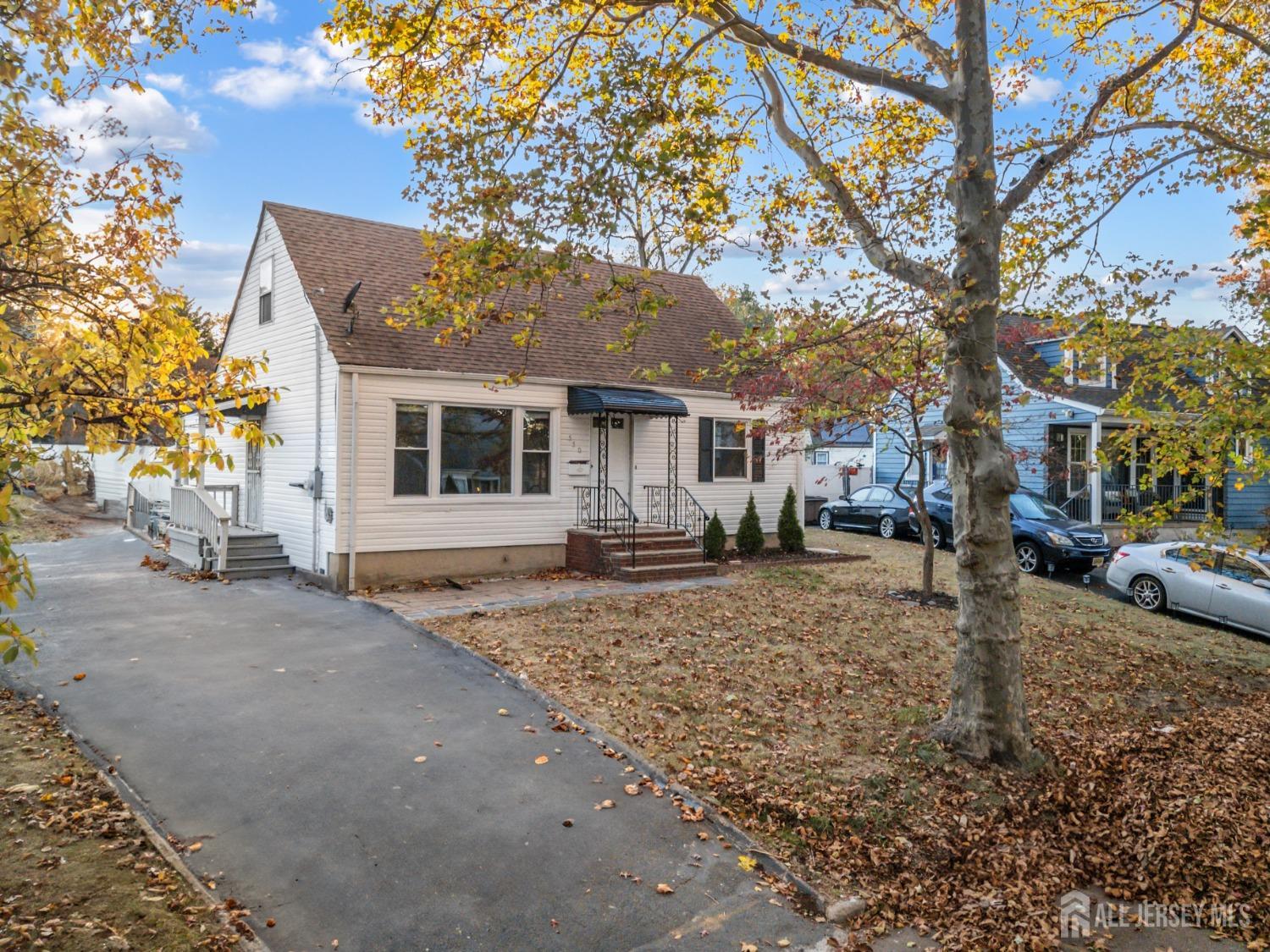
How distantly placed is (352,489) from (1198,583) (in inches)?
537

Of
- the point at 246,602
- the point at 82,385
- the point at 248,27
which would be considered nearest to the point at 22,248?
the point at 82,385

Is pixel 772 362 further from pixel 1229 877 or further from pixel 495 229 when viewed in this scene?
pixel 1229 877

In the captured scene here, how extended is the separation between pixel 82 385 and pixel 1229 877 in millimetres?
8075

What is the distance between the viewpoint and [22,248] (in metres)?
4.55

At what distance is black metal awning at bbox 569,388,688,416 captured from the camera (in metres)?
14.3

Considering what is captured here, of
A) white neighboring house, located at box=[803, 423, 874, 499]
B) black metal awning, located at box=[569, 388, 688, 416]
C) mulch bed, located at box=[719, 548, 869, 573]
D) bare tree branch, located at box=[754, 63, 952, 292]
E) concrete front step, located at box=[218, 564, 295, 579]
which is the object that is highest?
bare tree branch, located at box=[754, 63, 952, 292]

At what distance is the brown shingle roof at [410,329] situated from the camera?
522 inches

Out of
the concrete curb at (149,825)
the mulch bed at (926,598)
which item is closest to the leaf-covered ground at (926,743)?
the mulch bed at (926,598)

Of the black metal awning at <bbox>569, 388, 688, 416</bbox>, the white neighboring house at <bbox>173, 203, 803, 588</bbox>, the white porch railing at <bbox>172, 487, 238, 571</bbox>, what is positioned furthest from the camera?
the black metal awning at <bbox>569, 388, 688, 416</bbox>

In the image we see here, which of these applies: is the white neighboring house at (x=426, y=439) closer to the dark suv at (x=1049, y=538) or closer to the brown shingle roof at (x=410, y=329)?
the brown shingle roof at (x=410, y=329)

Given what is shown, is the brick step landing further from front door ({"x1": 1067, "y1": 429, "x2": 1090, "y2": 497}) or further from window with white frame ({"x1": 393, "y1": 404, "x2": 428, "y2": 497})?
front door ({"x1": 1067, "y1": 429, "x2": 1090, "y2": 497})

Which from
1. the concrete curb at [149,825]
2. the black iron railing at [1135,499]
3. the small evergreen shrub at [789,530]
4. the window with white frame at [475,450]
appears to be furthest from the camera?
the black iron railing at [1135,499]

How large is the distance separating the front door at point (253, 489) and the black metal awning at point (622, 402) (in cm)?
639

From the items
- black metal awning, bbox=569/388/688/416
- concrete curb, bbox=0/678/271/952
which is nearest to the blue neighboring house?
black metal awning, bbox=569/388/688/416
